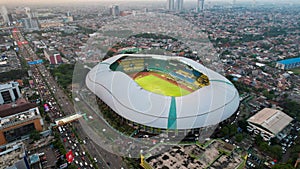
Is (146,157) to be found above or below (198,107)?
below

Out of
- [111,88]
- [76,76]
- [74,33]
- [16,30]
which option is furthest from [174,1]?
[111,88]

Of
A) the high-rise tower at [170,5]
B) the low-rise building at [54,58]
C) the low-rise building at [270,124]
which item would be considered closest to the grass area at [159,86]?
the low-rise building at [270,124]

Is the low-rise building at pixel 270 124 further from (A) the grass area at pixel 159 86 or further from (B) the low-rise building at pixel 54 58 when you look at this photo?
(B) the low-rise building at pixel 54 58

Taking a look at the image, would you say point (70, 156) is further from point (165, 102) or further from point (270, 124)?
point (270, 124)

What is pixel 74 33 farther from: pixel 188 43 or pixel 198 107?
pixel 198 107

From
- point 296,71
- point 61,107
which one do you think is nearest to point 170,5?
point 296,71
